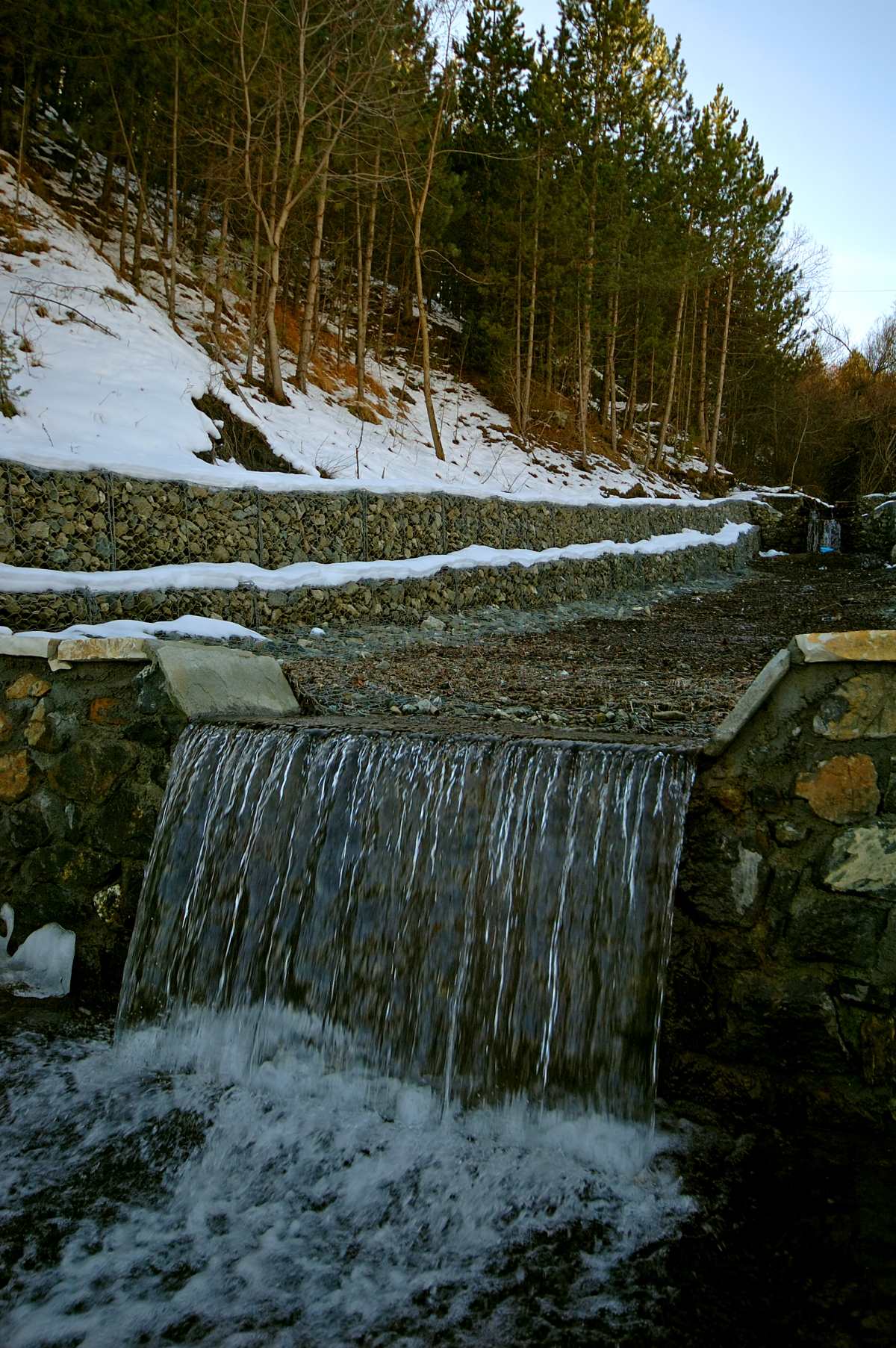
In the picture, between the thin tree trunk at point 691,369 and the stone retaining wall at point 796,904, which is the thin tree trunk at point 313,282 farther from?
the stone retaining wall at point 796,904

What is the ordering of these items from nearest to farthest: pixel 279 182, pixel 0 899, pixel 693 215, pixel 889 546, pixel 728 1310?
1. pixel 728 1310
2. pixel 0 899
3. pixel 279 182
4. pixel 889 546
5. pixel 693 215

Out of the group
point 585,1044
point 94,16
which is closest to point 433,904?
point 585,1044

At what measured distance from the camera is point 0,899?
4.32m

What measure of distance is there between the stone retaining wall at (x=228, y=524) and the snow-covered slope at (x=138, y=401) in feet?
0.54

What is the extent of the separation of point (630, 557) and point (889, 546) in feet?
31.4

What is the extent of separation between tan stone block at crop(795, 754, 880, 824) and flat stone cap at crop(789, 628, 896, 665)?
32cm

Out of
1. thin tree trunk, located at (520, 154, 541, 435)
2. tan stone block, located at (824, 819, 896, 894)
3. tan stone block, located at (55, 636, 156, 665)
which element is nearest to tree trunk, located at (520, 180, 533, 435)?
thin tree trunk, located at (520, 154, 541, 435)

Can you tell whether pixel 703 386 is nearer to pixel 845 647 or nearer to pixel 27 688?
pixel 27 688

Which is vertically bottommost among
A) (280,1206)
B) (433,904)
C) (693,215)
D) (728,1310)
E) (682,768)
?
(280,1206)

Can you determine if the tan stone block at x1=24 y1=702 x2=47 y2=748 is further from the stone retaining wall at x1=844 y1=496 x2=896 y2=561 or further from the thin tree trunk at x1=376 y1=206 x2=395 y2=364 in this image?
the thin tree trunk at x1=376 y1=206 x2=395 y2=364

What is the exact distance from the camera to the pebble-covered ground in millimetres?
4969

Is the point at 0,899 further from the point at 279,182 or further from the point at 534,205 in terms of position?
the point at 534,205

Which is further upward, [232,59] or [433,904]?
[232,59]

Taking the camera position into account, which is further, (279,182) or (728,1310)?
(279,182)
